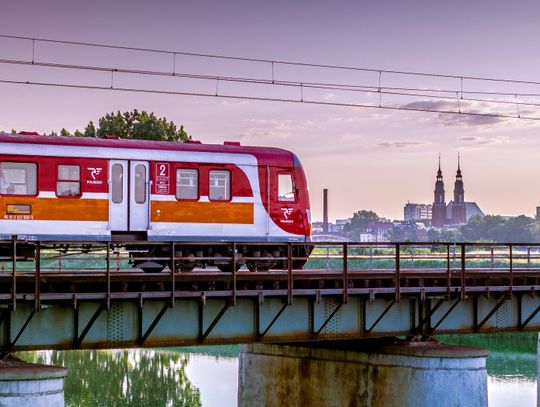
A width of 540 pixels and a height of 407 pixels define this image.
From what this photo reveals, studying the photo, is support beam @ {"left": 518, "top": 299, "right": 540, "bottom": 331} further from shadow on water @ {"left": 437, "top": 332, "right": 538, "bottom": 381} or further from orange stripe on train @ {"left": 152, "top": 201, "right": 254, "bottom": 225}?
shadow on water @ {"left": 437, "top": 332, "right": 538, "bottom": 381}

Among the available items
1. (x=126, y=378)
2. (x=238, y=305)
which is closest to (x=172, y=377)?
(x=126, y=378)

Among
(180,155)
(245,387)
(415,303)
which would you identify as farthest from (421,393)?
(180,155)

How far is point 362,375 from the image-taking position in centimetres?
3062

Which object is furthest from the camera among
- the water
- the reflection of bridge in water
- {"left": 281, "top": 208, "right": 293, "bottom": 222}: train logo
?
the water

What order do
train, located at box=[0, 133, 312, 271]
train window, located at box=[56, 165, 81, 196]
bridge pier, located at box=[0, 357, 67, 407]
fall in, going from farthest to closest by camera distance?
train window, located at box=[56, 165, 81, 196], train, located at box=[0, 133, 312, 271], bridge pier, located at box=[0, 357, 67, 407]

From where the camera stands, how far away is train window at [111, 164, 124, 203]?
32.1 metres

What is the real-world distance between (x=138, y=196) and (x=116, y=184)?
74 cm

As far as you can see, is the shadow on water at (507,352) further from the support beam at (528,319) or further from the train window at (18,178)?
the train window at (18,178)

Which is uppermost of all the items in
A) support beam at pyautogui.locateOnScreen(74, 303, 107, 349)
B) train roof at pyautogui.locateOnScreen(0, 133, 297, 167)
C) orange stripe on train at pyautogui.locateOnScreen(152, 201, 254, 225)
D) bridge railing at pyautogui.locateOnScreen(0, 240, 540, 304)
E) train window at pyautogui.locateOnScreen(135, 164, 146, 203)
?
train roof at pyautogui.locateOnScreen(0, 133, 297, 167)

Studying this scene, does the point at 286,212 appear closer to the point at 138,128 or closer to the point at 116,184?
the point at 116,184

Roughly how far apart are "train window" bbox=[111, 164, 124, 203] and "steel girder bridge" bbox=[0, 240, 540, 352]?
1758 mm

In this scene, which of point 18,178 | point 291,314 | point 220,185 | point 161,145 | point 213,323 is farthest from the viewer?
point 220,185

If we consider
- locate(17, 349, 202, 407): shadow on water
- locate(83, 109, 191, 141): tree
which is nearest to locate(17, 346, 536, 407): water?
locate(17, 349, 202, 407): shadow on water

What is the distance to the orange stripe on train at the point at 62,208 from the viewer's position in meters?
30.8
